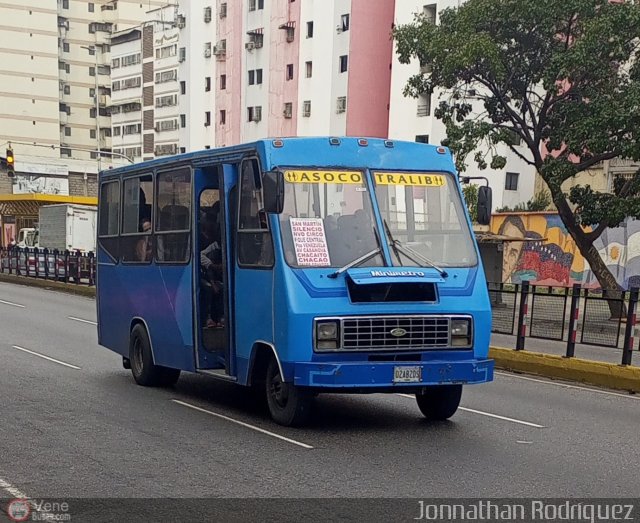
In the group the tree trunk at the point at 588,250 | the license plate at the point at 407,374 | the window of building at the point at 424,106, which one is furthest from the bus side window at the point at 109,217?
the window of building at the point at 424,106

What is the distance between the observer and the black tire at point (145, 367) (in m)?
12.3

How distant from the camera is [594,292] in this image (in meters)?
16.3

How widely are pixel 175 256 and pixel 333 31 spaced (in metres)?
Answer: 51.8

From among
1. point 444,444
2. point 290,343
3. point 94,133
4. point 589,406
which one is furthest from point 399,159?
point 94,133

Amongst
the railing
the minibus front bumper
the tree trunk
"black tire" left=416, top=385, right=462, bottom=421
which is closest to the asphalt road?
"black tire" left=416, top=385, right=462, bottom=421

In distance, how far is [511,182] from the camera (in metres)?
52.2

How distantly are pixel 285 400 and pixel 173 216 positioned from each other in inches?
121

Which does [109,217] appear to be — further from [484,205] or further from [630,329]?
[630,329]

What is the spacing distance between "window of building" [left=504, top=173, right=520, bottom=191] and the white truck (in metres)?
22.3

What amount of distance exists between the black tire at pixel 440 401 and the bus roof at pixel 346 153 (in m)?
2.34

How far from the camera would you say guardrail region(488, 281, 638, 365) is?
14.8 meters

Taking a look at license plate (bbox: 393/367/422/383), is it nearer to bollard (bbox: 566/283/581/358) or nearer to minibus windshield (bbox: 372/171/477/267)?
minibus windshield (bbox: 372/171/477/267)

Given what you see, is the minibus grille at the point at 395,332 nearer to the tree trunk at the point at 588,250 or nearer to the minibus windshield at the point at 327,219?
the minibus windshield at the point at 327,219

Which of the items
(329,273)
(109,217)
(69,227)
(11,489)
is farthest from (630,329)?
(69,227)
